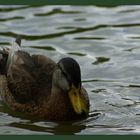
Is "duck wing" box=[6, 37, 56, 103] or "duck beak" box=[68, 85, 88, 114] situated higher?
"duck wing" box=[6, 37, 56, 103]

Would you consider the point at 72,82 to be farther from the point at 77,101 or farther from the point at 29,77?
the point at 29,77

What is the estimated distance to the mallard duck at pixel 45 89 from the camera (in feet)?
35.5

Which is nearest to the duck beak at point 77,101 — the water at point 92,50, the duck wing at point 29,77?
the water at point 92,50

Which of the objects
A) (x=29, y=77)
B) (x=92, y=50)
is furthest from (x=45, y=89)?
(x=92, y=50)

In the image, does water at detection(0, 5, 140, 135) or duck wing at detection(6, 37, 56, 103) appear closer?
water at detection(0, 5, 140, 135)

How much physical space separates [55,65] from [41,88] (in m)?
0.48

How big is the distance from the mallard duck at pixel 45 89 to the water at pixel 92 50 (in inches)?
6.6

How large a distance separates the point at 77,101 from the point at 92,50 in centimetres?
327

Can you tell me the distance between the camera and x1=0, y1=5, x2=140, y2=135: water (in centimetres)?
1072

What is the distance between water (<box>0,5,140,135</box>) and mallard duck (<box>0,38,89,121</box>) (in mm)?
167

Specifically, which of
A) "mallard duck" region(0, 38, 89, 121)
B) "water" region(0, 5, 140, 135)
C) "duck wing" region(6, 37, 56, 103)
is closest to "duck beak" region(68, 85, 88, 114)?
"mallard duck" region(0, 38, 89, 121)

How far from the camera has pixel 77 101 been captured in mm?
10820

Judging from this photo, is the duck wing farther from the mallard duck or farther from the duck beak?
the duck beak

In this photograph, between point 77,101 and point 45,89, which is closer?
point 77,101
